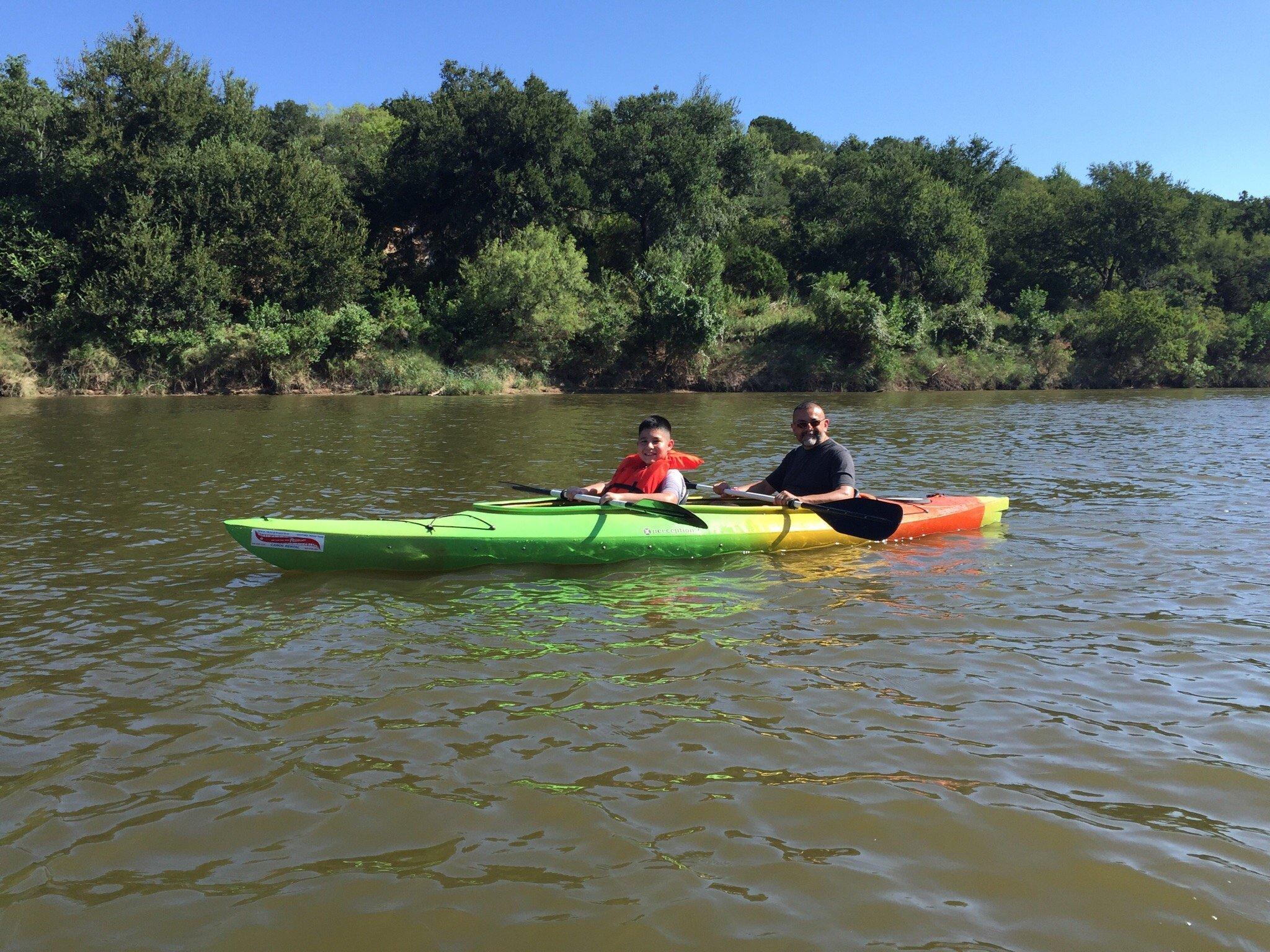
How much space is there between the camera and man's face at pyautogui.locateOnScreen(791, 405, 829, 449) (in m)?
7.79

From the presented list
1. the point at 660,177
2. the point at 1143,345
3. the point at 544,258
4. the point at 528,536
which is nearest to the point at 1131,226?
the point at 1143,345

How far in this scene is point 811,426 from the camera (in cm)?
780

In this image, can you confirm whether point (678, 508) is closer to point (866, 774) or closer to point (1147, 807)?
point (866, 774)

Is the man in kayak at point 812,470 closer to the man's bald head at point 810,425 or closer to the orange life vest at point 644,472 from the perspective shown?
the man's bald head at point 810,425

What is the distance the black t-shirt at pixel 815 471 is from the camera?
25.3 feet

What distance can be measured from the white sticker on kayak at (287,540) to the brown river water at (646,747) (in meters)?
0.27

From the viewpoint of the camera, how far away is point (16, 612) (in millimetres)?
5590

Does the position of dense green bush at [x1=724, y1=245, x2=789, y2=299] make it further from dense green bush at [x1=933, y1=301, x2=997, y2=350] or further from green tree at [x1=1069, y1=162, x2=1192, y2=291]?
green tree at [x1=1069, y1=162, x2=1192, y2=291]

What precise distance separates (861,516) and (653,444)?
5.76ft

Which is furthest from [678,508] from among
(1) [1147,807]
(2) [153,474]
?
(2) [153,474]

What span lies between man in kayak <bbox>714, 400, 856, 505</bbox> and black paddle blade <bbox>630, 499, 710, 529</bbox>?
0.73 m

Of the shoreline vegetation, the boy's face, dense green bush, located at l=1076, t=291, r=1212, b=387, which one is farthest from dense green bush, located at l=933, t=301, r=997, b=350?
the boy's face

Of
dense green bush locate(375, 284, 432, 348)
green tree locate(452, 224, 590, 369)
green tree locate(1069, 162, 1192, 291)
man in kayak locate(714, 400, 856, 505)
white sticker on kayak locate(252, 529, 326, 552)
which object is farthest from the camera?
green tree locate(1069, 162, 1192, 291)

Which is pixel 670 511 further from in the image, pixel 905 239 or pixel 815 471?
pixel 905 239
